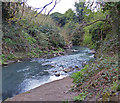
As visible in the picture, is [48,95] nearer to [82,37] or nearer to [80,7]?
[80,7]

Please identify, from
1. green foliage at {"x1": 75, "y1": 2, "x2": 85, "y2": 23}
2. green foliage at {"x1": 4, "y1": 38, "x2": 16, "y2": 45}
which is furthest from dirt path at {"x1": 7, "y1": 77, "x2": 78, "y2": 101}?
green foliage at {"x1": 4, "y1": 38, "x2": 16, "y2": 45}

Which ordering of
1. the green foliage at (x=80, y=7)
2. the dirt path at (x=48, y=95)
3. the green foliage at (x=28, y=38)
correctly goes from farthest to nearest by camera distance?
the green foliage at (x=28, y=38) → the green foliage at (x=80, y=7) → the dirt path at (x=48, y=95)

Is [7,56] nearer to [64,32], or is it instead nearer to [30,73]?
[30,73]

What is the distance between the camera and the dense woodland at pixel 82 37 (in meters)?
3.89

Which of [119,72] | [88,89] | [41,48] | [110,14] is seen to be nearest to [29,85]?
[88,89]

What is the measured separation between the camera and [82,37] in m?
14.5

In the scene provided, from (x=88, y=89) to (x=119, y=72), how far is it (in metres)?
1.00

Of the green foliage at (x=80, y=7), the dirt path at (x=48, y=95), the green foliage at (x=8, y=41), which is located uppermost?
the green foliage at (x=80, y=7)

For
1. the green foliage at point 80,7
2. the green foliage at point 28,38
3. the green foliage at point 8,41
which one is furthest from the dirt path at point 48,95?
the green foliage at point 28,38

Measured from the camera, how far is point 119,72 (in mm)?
3799

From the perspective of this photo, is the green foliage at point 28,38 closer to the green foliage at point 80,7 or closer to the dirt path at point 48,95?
the green foliage at point 80,7

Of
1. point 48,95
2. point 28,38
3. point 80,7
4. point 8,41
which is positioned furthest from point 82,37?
point 48,95

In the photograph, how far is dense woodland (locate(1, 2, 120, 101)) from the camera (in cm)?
389

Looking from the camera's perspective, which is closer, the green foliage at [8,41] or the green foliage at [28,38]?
the green foliage at [8,41]
